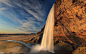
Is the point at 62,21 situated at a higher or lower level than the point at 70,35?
higher

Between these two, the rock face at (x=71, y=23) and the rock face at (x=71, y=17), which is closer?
the rock face at (x=71, y=23)

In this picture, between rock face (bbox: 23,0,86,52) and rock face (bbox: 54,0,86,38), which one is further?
rock face (bbox: 54,0,86,38)

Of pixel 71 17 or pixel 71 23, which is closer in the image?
pixel 71 17


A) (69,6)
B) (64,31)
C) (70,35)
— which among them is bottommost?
(70,35)

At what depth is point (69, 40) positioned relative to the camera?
948cm

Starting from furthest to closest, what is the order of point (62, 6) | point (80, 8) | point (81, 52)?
point (62, 6), point (80, 8), point (81, 52)

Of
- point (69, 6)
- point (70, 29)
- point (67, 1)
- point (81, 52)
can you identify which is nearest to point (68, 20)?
point (70, 29)

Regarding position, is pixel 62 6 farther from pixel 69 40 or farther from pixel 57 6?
pixel 69 40

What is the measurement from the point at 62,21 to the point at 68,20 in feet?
4.06

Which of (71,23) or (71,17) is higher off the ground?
(71,17)

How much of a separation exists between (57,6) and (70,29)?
607 cm

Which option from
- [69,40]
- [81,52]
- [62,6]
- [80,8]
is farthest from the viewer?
[62,6]

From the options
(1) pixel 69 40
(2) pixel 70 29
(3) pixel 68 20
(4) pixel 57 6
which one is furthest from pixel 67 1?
(1) pixel 69 40

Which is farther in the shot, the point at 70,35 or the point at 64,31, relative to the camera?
the point at 64,31
